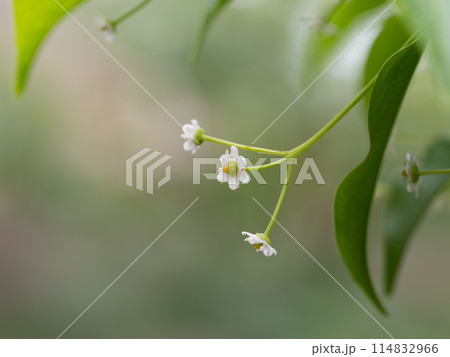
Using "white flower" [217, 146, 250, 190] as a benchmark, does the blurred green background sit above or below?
above

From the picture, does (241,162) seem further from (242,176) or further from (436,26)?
(436,26)

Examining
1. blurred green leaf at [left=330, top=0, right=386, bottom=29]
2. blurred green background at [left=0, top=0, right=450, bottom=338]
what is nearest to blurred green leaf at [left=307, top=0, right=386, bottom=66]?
blurred green leaf at [left=330, top=0, right=386, bottom=29]

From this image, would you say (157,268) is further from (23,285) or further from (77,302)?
(23,285)

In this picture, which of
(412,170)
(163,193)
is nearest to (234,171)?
(412,170)

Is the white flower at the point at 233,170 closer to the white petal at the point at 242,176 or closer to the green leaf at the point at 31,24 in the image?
the white petal at the point at 242,176

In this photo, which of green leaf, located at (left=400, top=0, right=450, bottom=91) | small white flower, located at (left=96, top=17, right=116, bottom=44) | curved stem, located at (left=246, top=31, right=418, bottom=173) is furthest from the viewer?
small white flower, located at (left=96, top=17, right=116, bottom=44)

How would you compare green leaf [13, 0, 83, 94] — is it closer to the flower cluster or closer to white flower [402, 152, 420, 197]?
the flower cluster

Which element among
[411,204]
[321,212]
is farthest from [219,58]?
[411,204]
